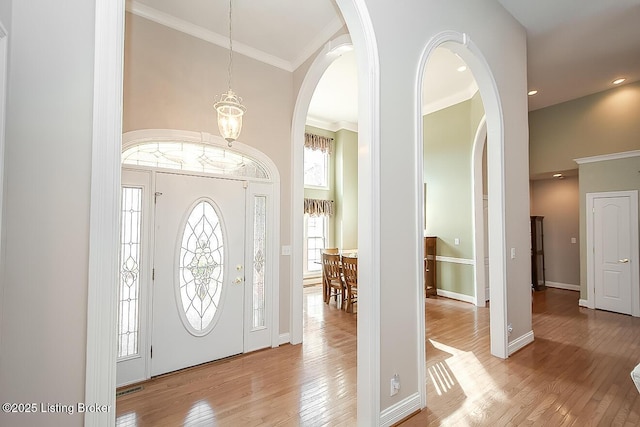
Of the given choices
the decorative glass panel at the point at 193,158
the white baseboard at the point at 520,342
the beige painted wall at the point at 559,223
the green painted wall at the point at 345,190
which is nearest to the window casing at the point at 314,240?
the green painted wall at the point at 345,190

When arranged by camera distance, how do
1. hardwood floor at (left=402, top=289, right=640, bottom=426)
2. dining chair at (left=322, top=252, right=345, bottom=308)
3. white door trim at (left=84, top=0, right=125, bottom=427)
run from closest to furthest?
1. white door trim at (left=84, top=0, right=125, bottom=427)
2. hardwood floor at (left=402, top=289, right=640, bottom=426)
3. dining chair at (left=322, top=252, right=345, bottom=308)

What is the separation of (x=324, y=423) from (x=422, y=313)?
3.77 feet

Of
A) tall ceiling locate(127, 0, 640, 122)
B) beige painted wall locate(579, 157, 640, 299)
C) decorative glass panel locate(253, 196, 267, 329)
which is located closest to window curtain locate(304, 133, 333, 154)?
tall ceiling locate(127, 0, 640, 122)

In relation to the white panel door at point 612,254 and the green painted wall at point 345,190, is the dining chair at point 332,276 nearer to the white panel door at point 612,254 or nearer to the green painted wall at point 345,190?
the green painted wall at point 345,190

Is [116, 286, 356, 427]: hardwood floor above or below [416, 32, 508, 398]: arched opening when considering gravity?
below

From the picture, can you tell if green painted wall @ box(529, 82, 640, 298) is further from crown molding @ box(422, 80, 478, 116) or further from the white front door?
the white front door

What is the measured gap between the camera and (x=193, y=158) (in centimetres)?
331

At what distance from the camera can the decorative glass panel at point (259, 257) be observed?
145 inches

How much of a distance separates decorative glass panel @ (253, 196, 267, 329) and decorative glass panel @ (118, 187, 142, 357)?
1273 millimetres

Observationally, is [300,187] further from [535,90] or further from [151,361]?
[535,90]

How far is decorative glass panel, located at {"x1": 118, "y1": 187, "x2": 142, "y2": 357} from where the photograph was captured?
9.29 ft

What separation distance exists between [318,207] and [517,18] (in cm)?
534

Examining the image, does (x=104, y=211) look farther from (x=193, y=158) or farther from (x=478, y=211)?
(x=478, y=211)

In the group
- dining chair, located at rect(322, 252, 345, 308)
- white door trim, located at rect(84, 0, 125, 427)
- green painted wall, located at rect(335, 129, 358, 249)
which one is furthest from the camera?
green painted wall, located at rect(335, 129, 358, 249)
